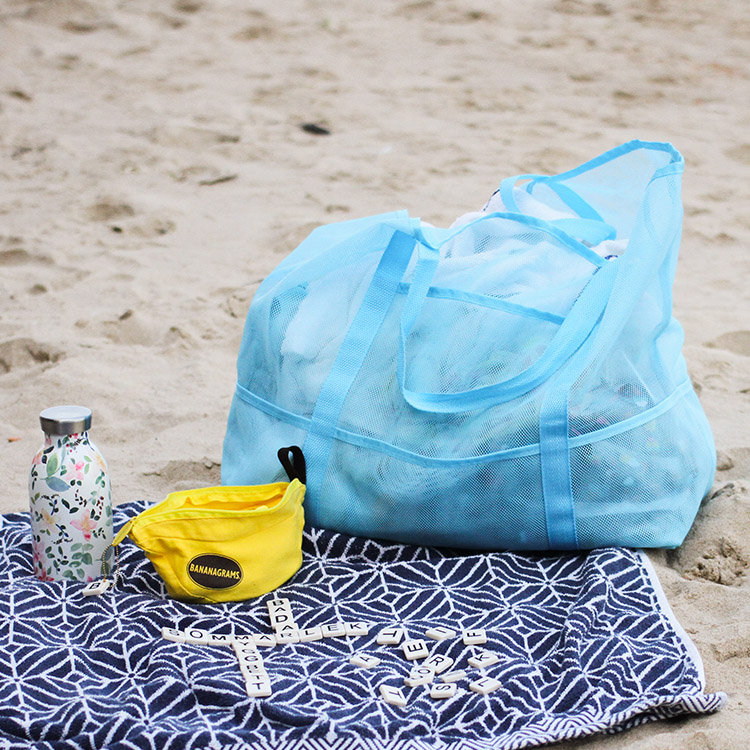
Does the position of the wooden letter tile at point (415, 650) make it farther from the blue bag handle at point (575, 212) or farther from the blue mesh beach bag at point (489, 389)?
the blue bag handle at point (575, 212)

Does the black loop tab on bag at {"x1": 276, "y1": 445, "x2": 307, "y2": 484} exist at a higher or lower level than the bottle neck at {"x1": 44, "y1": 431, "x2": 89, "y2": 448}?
lower

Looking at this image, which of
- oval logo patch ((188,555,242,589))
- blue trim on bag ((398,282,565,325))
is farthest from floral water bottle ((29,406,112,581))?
blue trim on bag ((398,282,565,325))

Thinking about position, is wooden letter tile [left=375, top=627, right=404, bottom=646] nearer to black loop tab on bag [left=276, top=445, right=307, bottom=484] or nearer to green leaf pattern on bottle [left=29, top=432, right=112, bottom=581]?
black loop tab on bag [left=276, top=445, right=307, bottom=484]

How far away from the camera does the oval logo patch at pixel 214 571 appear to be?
61.7 inches

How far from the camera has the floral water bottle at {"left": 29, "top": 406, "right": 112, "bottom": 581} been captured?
156cm

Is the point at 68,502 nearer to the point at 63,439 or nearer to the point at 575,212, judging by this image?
the point at 63,439

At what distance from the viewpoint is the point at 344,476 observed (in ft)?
5.72

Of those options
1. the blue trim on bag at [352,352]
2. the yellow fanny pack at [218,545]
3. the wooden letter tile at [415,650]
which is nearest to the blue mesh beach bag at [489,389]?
the blue trim on bag at [352,352]

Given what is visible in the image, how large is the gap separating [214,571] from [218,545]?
0.15 feet

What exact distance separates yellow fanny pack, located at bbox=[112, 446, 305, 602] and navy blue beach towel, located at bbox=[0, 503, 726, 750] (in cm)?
3

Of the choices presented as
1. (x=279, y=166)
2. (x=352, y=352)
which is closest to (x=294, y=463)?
(x=352, y=352)

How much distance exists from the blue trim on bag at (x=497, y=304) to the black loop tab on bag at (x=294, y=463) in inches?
14.0

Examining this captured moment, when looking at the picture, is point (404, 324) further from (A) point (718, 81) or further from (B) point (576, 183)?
(A) point (718, 81)

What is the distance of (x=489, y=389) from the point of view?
1664mm
